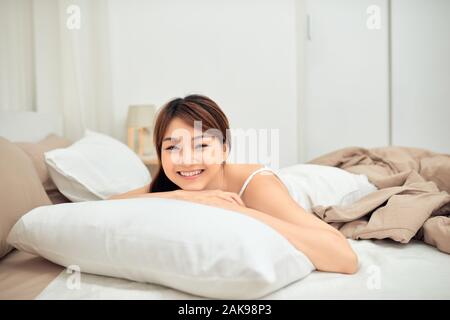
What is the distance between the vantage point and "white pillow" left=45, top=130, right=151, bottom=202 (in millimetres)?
1460

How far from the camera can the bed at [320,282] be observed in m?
0.81

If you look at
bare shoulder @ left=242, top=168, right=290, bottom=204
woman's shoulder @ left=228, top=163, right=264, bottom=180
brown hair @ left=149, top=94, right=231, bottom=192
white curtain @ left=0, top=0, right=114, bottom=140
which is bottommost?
bare shoulder @ left=242, top=168, right=290, bottom=204

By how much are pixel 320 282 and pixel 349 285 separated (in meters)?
0.06

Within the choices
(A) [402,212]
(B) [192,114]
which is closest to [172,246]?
(B) [192,114]

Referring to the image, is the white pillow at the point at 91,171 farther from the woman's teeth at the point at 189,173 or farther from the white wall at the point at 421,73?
the white wall at the point at 421,73

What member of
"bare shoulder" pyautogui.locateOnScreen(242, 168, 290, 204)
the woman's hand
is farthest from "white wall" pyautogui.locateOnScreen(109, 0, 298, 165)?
the woman's hand

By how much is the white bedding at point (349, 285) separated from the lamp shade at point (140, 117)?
5.98ft

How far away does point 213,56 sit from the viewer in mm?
3055

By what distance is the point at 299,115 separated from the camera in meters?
3.16

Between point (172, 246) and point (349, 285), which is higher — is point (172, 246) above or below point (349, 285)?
above

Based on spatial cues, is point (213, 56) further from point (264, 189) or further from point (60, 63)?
point (264, 189)

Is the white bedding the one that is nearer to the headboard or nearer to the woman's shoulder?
the woman's shoulder

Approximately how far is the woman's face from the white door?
2125mm

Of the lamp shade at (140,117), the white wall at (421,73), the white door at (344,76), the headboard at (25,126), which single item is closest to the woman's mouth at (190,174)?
the headboard at (25,126)
